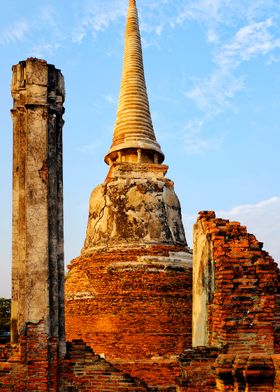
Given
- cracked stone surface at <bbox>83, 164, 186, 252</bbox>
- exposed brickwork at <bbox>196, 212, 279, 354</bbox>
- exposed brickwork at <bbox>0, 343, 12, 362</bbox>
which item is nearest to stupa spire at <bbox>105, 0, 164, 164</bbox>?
cracked stone surface at <bbox>83, 164, 186, 252</bbox>

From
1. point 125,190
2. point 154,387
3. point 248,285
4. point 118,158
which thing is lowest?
point 154,387

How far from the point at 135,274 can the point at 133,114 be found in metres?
5.54

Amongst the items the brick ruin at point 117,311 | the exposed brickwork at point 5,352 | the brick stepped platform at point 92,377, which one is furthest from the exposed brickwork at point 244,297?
the exposed brickwork at point 5,352

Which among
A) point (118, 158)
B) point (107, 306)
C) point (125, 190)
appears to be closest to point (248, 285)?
point (107, 306)

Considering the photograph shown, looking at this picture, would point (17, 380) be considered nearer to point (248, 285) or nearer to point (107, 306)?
point (248, 285)

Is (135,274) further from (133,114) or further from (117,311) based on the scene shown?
(133,114)

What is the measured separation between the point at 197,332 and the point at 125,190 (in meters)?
6.58

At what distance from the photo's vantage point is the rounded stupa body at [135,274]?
13.7m

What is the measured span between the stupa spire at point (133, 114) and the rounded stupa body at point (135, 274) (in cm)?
5

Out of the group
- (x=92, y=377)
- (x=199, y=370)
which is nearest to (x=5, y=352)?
(x=92, y=377)

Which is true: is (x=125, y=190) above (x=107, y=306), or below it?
above

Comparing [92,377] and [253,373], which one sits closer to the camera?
[253,373]

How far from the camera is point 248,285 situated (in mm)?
6914

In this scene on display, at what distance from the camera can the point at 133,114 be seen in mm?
17750
